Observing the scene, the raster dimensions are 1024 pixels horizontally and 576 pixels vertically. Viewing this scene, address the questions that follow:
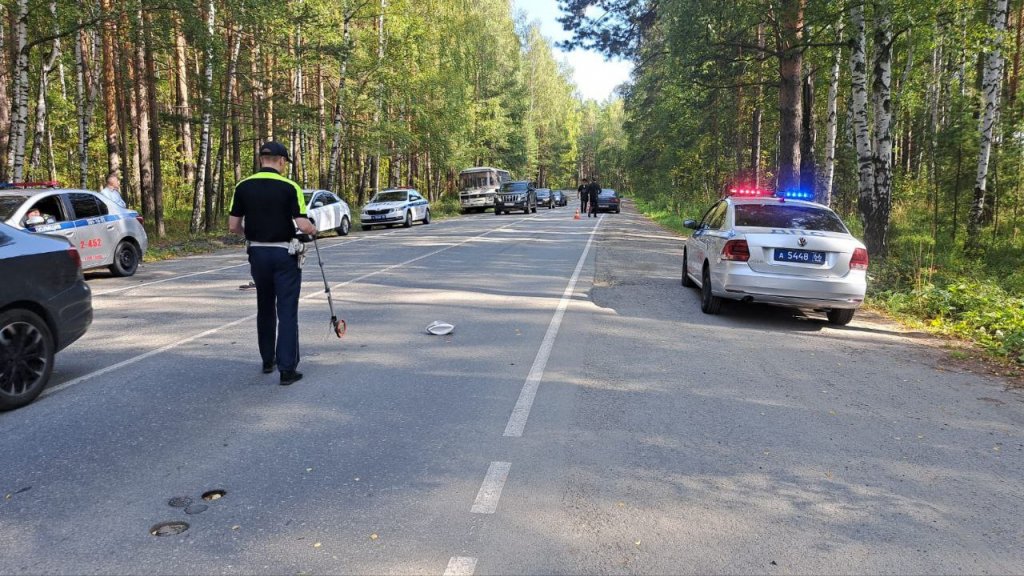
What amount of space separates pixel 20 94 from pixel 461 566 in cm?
1742

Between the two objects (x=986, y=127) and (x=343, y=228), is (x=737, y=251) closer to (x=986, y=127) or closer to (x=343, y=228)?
(x=986, y=127)

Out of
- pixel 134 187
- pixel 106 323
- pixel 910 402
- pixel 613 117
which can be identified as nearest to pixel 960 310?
pixel 910 402

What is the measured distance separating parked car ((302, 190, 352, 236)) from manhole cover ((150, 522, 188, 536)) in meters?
19.0

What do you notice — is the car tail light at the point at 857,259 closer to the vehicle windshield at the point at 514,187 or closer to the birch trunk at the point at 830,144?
the birch trunk at the point at 830,144

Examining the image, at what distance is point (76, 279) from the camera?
5840mm

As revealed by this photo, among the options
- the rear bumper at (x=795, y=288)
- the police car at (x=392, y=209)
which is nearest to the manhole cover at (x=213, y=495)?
the rear bumper at (x=795, y=288)

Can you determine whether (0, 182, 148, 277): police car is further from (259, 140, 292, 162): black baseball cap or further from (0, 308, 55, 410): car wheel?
(259, 140, 292, 162): black baseball cap

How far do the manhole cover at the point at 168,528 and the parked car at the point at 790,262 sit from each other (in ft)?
22.8

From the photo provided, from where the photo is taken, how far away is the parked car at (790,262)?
8.12 m

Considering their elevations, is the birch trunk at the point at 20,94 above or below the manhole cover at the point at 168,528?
above

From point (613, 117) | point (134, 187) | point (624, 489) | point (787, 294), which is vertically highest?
point (613, 117)

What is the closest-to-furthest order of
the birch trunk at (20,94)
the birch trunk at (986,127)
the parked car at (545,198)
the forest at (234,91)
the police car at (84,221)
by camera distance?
1. the police car at (84,221)
2. the birch trunk at (20,94)
3. the birch trunk at (986,127)
4. the forest at (234,91)
5. the parked car at (545,198)

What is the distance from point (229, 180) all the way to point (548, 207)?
78.1 feet

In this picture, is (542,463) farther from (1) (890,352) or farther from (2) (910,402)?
(1) (890,352)
